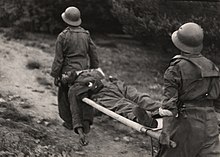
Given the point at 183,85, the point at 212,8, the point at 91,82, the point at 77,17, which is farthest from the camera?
the point at 212,8

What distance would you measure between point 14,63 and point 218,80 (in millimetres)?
6759

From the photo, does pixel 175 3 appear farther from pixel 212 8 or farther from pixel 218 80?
pixel 218 80

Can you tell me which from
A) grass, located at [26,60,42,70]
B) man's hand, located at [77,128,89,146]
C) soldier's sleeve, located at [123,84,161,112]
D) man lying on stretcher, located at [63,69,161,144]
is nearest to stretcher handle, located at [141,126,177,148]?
man lying on stretcher, located at [63,69,161,144]

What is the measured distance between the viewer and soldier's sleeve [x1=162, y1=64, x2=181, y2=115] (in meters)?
4.72

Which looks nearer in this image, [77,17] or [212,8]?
[77,17]

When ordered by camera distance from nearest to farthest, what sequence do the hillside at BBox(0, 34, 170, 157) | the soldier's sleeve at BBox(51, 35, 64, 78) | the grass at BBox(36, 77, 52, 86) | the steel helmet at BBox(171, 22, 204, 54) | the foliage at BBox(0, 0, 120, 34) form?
the steel helmet at BBox(171, 22, 204, 54) → the hillside at BBox(0, 34, 170, 157) → the soldier's sleeve at BBox(51, 35, 64, 78) → the grass at BBox(36, 77, 52, 86) → the foliage at BBox(0, 0, 120, 34)

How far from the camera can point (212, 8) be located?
1032cm

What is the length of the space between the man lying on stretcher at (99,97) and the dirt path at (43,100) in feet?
1.86

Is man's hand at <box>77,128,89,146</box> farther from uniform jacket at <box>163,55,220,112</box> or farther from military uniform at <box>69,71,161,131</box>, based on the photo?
uniform jacket at <box>163,55,220,112</box>

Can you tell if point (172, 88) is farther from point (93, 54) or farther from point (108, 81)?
point (93, 54)

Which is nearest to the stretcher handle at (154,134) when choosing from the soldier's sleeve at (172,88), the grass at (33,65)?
the soldier's sleeve at (172,88)

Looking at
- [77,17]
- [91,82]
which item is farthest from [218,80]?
[77,17]

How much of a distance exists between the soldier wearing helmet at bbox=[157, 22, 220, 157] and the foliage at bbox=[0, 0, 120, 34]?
873 centimetres

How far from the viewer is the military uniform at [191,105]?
4.75 metres
